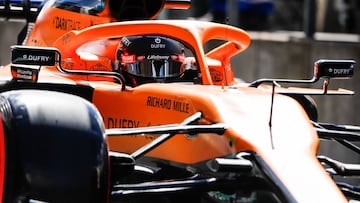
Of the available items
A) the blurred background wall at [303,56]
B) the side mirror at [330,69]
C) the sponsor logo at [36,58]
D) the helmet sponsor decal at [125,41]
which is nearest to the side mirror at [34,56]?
the sponsor logo at [36,58]

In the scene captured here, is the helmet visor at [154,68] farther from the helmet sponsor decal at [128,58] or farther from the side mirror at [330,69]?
the side mirror at [330,69]

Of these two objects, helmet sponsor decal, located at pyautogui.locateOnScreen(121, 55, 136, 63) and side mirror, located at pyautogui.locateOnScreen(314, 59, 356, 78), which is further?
helmet sponsor decal, located at pyautogui.locateOnScreen(121, 55, 136, 63)

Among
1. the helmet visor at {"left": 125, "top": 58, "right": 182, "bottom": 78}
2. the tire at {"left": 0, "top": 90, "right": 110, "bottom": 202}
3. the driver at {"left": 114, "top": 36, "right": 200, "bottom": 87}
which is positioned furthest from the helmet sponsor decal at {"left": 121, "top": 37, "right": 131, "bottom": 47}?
the tire at {"left": 0, "top": 90, "right": 110, "bottom": 202}

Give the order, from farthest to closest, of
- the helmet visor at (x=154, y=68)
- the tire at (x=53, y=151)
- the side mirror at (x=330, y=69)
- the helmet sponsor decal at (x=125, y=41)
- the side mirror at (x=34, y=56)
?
the helmet sponsor decal at (x=125, y=41) < the helmet visor at (x=154, y=68) < the side mirror at (x=330, y=69) < the side mirror at (x=34, y=56) < the tire at (x=53, y=151)

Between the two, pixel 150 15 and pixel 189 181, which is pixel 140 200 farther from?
pixel 150 15

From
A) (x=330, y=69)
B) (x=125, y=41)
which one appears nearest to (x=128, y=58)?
(x=125, y=41)

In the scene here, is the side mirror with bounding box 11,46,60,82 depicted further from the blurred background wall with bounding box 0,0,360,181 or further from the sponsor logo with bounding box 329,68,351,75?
the blurred background wall with bounding box 0,0,360,181

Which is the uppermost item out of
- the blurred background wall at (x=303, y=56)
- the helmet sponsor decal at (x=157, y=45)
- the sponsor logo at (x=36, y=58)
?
the sponsor logo at (x=36, y=58)

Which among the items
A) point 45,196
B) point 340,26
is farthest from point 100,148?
point 340,26

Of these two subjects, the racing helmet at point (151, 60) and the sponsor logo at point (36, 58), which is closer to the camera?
the sponsor logo at point (36, 58)

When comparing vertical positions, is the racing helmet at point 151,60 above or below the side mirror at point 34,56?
below

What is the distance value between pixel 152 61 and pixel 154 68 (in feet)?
0.15

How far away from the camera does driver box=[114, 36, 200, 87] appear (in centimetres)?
619

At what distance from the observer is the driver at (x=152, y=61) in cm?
619
